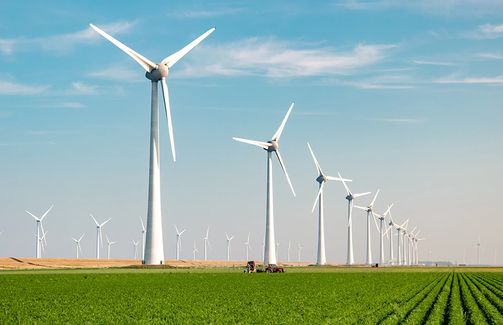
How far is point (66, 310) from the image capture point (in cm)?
4647

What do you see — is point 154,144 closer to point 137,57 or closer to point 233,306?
point 137,57

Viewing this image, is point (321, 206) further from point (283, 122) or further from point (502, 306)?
point (502, 306)

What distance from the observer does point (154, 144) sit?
112812 mm

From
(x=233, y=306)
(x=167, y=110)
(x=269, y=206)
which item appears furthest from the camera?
(x=269, y=206)

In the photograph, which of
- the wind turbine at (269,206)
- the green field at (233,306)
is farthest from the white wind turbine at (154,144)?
the green field at (233,306)

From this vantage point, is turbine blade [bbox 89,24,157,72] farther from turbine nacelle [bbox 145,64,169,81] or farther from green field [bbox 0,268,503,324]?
green field [bbox 0,268,503,324]

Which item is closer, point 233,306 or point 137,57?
point 233,306

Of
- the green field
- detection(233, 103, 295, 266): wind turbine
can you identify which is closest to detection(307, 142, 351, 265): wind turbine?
detection(233, 103, 295, 266): wind turbine

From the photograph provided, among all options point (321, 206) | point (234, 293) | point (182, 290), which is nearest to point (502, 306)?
point (234, 293)

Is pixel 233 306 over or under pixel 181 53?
under

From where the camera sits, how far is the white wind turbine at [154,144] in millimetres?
111000

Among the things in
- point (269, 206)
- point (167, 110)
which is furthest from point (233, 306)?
point (269, 206)

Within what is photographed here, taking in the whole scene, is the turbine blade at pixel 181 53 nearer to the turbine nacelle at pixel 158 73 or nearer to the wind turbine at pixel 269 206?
the turbine nacelle at pixel 158 73

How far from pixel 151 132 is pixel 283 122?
4808 cm
